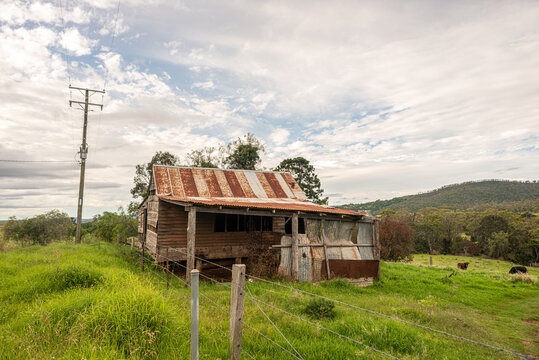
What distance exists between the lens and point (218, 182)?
17516mm

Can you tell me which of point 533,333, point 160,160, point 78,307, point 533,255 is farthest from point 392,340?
point 533,255

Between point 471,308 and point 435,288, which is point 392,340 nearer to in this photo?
point 471,308

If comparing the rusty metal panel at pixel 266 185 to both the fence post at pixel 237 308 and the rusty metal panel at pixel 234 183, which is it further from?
the fence post at pixel 237 308

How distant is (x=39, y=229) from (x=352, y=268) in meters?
37.3

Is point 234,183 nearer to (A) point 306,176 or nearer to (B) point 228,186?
(B) point 228,186

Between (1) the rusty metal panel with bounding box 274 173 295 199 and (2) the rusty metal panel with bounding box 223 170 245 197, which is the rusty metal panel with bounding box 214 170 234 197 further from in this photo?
(1) the rusty metal panel with bounding box 274 173 295 199

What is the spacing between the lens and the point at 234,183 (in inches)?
709

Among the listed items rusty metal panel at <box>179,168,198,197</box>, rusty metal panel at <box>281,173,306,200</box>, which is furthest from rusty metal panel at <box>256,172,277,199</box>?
rusty metal panel at <box>179,168,198,197</box>

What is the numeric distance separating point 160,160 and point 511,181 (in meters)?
177

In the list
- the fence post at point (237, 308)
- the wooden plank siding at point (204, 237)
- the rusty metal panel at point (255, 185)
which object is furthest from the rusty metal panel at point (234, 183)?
the fence post at point (237, 308)

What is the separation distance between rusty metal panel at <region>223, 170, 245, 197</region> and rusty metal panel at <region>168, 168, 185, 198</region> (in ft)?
9.87

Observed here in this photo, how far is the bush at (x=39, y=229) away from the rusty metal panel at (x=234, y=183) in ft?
83.2

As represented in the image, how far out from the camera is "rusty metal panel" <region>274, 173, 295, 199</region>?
1870cm

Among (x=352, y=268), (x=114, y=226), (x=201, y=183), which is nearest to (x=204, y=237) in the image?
(x=201, y=183)
